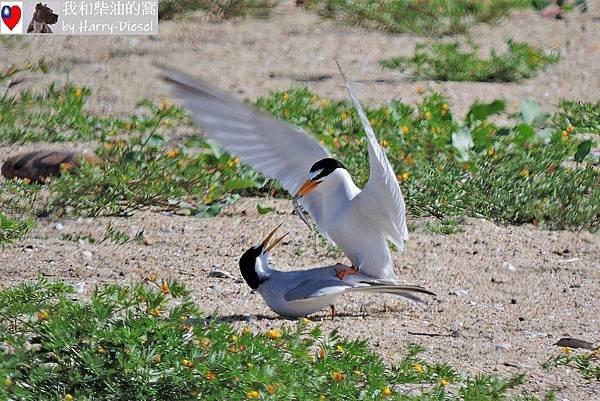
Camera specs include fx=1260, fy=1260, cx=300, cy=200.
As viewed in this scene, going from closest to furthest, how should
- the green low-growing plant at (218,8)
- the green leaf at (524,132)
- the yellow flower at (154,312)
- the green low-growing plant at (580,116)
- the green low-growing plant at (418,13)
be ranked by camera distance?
the yellow flower at (154,312)
the green leaf at (524,132)
the green low-growing plant at (580,116)
the green low-growing plant at (418,13)
the green low-growing plant at (218,8)

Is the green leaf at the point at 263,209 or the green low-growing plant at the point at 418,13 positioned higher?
the green low-growing plant at the point at 418,13

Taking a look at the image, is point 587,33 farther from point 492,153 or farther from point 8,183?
point 8,183

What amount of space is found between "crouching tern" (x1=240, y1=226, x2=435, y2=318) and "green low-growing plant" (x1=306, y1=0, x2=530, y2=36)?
4650 millimetres

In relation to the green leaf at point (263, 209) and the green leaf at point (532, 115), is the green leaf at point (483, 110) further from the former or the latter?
the green leaf at point (263, 209)

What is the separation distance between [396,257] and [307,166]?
2.68ft

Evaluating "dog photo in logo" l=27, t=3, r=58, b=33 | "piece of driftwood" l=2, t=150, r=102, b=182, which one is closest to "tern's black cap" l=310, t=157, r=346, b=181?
"piece of driftwood" l=2, t=150, r=102, b=182

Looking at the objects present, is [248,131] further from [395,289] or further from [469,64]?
[469,64]

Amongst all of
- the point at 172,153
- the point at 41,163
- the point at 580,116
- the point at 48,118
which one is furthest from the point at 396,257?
the point at 48,118

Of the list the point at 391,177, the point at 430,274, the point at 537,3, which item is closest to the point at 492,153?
the point at 430,274

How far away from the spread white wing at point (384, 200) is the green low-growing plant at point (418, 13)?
4.67 meters

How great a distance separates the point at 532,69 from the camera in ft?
27.6

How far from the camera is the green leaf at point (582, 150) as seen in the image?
6.61 meters

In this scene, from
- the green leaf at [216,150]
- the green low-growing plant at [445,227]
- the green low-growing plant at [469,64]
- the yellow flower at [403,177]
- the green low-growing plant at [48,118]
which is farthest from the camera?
the green low-growing plant at [469,64]

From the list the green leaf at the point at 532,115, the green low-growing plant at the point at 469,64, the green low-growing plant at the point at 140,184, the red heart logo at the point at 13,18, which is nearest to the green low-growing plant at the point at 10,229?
the green low-growing plant at the point at 140,184
